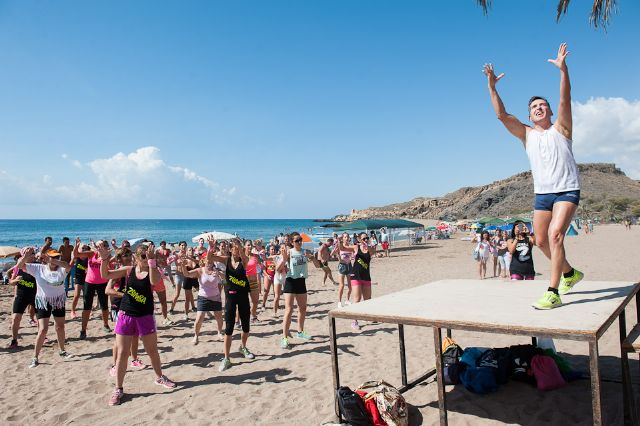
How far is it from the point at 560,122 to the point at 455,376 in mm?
3242

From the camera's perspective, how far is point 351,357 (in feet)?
20.4

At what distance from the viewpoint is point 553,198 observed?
330 cm

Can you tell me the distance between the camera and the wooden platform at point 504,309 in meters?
2.72

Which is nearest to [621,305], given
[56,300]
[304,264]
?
[304,264]

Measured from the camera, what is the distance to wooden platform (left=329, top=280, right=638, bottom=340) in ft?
8.93

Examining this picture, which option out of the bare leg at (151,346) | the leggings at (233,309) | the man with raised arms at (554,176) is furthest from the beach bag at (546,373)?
the bare leg at (151,346)

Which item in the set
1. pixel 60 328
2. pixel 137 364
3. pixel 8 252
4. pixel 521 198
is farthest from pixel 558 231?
pixel 521 198

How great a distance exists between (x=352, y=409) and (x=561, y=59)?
3.62m

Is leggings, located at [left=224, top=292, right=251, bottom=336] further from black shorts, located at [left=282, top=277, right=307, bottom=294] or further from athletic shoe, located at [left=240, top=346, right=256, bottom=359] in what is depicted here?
black shorts, located at [left=282, top=277, right=307, bottom=294]

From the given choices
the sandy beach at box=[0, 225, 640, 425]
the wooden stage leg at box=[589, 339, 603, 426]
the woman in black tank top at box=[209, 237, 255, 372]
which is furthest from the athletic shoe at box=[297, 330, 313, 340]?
the wooden stage leg at box=[589, 339, 603, 426]

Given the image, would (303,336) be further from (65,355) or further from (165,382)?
(65,355)

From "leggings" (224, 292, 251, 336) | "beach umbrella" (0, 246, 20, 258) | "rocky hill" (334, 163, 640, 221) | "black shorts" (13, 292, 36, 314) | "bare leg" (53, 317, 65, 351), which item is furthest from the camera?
"rocky hill" (334, 163, 640, 221)

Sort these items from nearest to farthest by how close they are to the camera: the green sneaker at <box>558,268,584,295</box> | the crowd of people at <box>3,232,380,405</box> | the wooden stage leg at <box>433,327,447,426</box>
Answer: the wooden stage leg at <box>433,327,447,426</box>
the green sneaker at <box>558,268,584,295</box>
the crowd of people at <box>3,232,380,405</box>

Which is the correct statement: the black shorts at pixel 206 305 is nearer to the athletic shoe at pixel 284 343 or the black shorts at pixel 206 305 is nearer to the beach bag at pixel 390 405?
the athletic shoe at pixel 284 343
